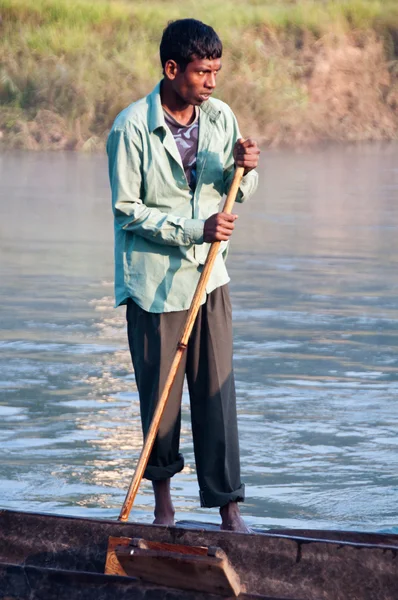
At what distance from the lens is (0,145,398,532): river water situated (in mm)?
5773

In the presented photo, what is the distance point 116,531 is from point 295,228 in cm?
1067

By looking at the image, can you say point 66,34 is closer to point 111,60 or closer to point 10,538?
point 111,60

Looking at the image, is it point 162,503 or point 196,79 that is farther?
point 162,503

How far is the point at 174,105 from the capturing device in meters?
4.94

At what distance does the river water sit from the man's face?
1.70m

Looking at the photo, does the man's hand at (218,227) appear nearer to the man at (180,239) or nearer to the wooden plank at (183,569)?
the man at (180,239)

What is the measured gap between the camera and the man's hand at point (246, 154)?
15.8 feet

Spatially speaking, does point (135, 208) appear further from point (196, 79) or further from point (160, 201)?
point (196, 79)

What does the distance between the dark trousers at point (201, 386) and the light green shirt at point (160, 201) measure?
0.26 ft

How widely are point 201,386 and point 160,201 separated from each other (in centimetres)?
69

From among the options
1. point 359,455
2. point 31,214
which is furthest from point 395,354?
point 31,214

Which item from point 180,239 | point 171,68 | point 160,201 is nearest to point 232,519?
point 180,239

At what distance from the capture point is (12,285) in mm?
11062

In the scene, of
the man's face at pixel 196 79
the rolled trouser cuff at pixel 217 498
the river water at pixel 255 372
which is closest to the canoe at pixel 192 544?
the rolled trouser cuff at pixel 217 498
